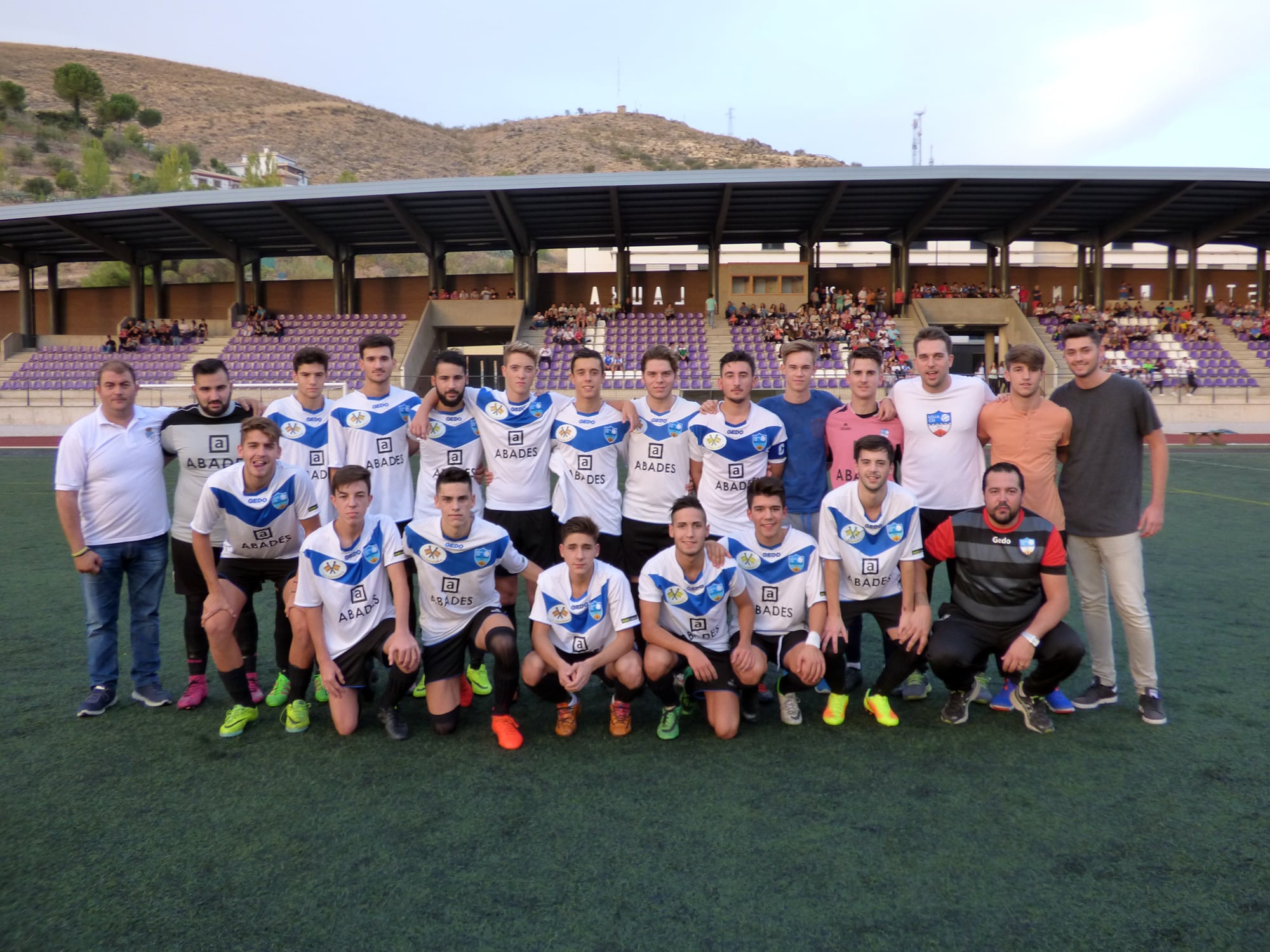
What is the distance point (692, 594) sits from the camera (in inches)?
165

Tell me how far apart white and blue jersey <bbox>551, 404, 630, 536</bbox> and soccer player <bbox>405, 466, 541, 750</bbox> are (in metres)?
0.74

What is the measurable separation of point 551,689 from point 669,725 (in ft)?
2.02

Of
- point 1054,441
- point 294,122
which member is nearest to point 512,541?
point 1054,441

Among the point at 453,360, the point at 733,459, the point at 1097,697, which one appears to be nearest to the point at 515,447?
the point at 453,360

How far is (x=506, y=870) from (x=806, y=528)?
2804 millimetres

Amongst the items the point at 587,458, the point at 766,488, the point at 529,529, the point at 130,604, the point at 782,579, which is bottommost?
the point at 130,604

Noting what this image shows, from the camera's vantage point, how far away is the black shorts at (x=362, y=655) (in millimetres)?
4223

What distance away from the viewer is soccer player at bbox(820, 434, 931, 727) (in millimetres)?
4242

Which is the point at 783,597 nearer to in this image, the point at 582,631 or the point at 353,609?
the point at 582,631

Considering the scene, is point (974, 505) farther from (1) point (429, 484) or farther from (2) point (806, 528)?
(1) point (429, 484)

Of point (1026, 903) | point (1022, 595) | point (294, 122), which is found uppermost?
point (294, 122)

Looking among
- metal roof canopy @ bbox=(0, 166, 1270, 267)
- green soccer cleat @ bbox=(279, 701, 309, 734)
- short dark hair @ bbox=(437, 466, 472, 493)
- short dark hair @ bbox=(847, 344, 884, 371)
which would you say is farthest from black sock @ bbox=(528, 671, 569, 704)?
metal roof canopy @ bbox=(0, 166, 1270, 267)

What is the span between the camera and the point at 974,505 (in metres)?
4.66

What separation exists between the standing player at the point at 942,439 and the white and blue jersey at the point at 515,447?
213 centimetres
